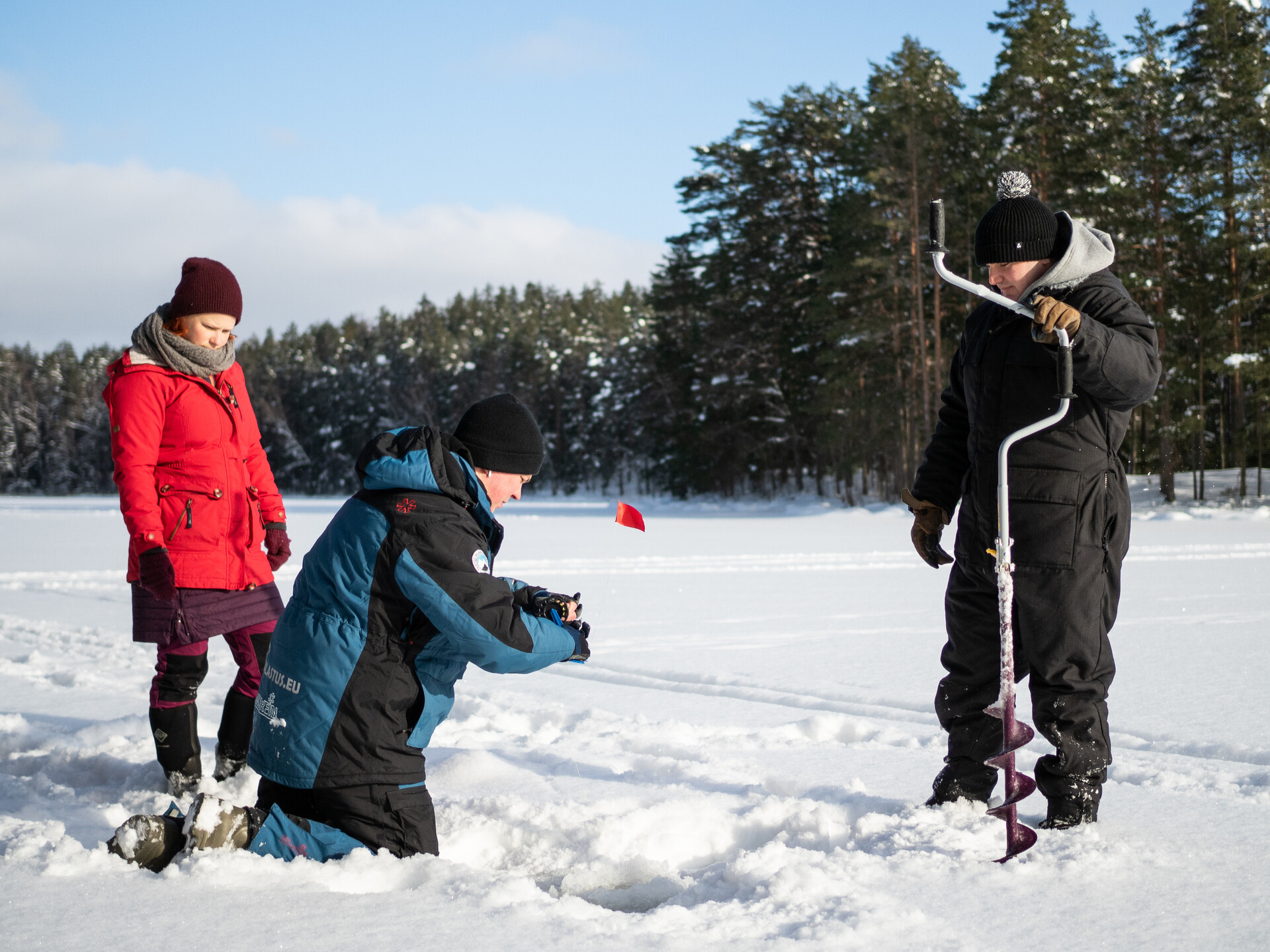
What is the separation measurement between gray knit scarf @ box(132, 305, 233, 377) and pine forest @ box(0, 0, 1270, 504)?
1150 cm

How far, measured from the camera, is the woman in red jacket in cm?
299

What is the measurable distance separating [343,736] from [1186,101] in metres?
23.8

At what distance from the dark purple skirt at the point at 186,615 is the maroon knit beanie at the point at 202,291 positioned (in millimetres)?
909

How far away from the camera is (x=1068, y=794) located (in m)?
2.49

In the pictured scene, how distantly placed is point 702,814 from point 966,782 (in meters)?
0.77

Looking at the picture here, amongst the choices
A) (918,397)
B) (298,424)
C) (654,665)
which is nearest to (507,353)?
(298,424)

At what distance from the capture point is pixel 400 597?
2338mm

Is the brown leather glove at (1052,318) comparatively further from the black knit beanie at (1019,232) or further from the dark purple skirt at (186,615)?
the dark purple skirt at (186,615)

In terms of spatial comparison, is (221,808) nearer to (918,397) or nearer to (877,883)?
(877,883)

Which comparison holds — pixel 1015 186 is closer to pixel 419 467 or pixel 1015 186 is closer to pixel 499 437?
pixel 499 437

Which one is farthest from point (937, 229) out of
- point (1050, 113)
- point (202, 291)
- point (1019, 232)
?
point (1050, 113)

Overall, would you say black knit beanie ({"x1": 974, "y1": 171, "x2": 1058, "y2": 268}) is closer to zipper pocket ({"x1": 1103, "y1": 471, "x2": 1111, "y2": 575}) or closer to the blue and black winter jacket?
zipper pocket ({"x1": 1103, "y1": 471, "x2": 1111, "y2": 575})

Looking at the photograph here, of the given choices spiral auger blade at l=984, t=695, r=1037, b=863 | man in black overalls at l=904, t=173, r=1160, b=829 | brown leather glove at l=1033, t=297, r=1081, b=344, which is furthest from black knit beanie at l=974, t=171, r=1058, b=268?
spiral auger blade at l=984, t=695, r=1037, b=863

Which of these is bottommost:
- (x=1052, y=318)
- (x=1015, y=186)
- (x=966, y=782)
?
(x=966, y=782)
